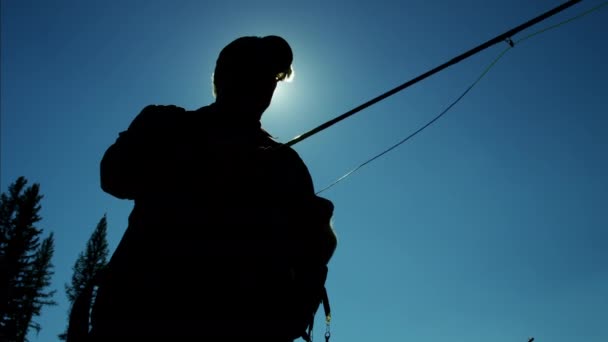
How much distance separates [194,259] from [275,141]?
3.20ft

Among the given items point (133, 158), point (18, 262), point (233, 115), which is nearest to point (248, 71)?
point (233, 115)

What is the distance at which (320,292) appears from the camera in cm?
177

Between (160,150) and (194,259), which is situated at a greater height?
(160,150)

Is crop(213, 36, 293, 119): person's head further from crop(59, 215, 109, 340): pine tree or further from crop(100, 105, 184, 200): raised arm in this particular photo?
crop(59, 215, 109, 340): pine tree

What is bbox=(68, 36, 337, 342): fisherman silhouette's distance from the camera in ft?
4.58

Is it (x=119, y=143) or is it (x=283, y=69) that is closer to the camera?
(x=119, y=143)

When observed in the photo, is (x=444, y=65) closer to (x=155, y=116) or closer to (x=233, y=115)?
(x=233, y=115)

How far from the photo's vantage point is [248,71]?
80.6 inches

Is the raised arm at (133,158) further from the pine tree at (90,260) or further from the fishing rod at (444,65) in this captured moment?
the pine tree at (90,260)

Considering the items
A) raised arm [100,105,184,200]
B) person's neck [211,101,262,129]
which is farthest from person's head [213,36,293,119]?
raised arm [100,105,184,200]

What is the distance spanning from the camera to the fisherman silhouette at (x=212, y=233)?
1.40 metres

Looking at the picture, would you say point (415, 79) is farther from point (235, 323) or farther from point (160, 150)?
point (235, 323)

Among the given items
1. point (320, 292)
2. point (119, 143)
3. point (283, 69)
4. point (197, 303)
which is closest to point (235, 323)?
point (197, 303)

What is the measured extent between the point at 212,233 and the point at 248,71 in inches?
38.2
